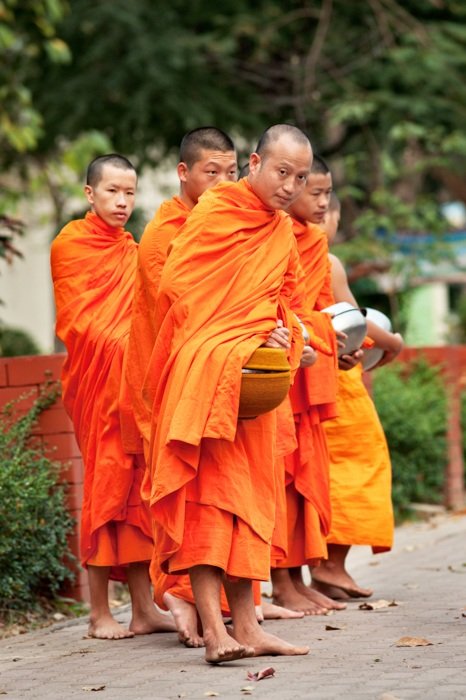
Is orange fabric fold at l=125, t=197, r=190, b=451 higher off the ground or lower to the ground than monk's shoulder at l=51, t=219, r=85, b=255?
lower

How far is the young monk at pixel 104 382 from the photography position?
6707mm

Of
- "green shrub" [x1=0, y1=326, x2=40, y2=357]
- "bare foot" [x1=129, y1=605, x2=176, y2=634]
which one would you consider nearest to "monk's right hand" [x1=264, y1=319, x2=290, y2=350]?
"bare foot" [x1=129, y1=605, x2=176, y2=634]

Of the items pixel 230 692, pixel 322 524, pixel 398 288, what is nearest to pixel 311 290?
pixel 322 524

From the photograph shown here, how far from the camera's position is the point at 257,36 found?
15391mm

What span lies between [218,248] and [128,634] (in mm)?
1895

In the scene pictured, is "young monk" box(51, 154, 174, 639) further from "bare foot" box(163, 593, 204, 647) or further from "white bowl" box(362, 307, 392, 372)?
"white bowl" box(362, 307, 392, 372)

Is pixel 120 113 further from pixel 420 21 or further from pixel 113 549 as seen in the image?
pixel 113 549

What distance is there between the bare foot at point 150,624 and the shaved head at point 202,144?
201 centimetres

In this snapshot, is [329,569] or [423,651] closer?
[423,651]

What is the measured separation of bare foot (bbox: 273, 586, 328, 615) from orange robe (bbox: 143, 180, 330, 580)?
1492mm

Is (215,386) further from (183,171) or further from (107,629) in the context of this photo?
(107,629)

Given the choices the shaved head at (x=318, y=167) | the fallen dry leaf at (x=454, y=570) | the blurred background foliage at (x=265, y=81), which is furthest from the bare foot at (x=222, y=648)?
the blurred background foliage at (x=265, y=81)

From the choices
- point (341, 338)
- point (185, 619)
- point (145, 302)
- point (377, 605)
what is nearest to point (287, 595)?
point (377, 605)

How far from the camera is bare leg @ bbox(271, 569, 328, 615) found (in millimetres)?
7289
